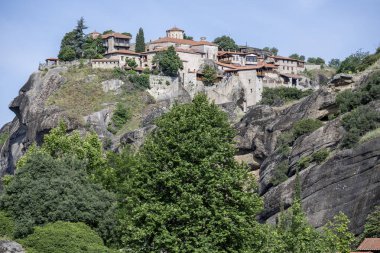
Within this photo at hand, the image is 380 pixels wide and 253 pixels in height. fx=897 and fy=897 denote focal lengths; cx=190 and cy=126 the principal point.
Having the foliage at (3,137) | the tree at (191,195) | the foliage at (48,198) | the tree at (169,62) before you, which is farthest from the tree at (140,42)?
the tree at (191,195)

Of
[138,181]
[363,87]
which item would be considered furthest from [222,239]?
[363,87]

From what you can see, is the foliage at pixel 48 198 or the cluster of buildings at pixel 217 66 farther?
the cluster of buildings at pixel 217 66

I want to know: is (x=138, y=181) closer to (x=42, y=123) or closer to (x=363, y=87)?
(x=363, y=87)

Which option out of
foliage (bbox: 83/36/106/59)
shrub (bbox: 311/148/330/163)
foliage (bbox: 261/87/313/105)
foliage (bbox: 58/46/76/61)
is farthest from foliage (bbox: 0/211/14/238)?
foliage (bbox: 83/36/106/59)

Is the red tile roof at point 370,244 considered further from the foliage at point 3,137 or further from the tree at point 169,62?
the foliage at point 3,137

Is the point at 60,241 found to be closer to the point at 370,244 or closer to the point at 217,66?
the point at 370,244

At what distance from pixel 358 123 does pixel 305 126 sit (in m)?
13.8

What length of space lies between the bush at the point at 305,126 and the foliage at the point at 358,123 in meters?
7.88

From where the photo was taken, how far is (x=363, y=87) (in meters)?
89.2

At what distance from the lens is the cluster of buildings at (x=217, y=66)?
144875 mm

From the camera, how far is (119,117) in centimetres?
13488

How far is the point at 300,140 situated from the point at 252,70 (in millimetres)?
61243

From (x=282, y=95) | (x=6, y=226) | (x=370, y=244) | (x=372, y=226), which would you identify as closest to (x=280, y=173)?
(x=372, y=226)

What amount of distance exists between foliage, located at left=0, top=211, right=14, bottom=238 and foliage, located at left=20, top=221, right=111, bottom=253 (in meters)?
3.75
